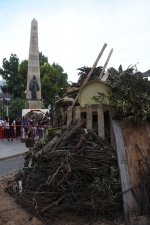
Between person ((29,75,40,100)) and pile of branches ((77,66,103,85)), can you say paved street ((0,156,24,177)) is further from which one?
person ((29,75,40,100))

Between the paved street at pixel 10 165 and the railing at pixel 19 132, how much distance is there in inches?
A: 175

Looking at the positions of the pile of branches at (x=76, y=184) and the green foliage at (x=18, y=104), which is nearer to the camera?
the pile of branches at (x=76, y=184)

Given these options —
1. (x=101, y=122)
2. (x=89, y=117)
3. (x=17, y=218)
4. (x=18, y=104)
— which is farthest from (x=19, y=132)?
(x=18, y=104)

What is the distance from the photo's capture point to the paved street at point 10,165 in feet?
23.3

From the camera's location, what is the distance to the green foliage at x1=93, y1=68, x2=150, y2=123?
4023mm

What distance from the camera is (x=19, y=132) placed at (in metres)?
14.6

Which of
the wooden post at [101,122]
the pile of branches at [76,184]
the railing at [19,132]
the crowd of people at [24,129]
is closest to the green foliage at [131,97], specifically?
the wooden post at [101,122]

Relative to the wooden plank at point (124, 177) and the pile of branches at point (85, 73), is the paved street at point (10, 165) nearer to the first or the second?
the pile of branches at point (85, 73)

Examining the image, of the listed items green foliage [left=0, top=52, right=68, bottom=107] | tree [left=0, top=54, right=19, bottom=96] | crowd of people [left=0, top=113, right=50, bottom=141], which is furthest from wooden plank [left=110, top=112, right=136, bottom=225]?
tree [left=0, top=54, right=19, bottom=96]

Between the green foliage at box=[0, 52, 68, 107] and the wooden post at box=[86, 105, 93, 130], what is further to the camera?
the green foliage at box=[0, 52, 68, 107]

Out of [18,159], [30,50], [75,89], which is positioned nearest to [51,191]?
[75,89]

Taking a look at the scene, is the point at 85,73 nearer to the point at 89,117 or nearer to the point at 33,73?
the point at 89,117

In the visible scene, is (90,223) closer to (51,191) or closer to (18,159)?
(51,191)

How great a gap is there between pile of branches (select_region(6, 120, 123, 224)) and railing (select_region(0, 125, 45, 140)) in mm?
9611
